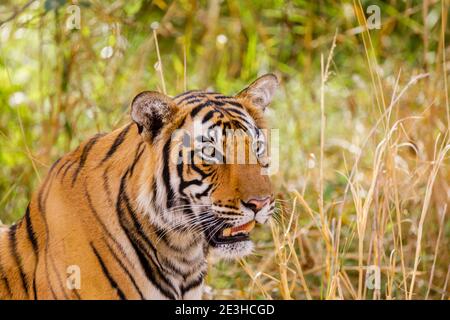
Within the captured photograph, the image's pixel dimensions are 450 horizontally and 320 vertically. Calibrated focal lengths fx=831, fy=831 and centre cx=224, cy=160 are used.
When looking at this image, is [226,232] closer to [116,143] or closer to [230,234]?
[230,234]

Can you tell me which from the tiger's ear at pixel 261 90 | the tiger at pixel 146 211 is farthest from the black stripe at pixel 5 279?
the tiger's ear at pixel 261 90

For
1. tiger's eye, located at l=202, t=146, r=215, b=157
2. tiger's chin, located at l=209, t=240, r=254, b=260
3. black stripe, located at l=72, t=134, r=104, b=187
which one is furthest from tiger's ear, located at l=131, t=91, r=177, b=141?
tiger's chin, located at l=209, t=240, r=254, b=260

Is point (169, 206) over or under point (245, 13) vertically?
under

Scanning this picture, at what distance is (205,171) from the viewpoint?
99.0 inches

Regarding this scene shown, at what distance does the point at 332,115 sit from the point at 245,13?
3.07 ft

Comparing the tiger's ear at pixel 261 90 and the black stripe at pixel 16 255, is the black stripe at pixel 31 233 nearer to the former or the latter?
the black stripe at pixel 16 255

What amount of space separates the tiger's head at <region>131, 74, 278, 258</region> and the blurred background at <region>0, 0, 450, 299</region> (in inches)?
47.1

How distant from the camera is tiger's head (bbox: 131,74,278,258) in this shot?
97.4 inches

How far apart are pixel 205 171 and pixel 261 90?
0.42 meters

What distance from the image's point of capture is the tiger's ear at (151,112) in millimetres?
2457

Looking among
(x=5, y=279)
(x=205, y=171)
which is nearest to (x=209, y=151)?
(x=205, y=171)

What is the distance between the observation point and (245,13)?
17.5 feet

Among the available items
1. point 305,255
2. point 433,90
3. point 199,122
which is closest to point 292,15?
point 433,90
